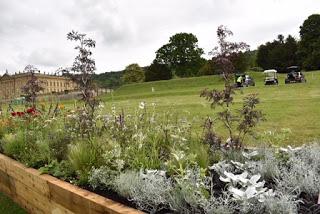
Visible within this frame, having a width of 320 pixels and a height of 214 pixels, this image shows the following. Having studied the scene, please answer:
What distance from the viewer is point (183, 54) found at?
2862 inches

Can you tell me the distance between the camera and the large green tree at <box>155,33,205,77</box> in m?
72.9

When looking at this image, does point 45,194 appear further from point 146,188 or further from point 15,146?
point 15,146

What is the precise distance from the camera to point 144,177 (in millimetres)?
3145

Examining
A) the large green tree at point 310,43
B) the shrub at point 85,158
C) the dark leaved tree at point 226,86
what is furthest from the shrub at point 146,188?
the large green tree at point 310,43

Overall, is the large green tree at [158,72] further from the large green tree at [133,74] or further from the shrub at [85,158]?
the shrub at [85,158]

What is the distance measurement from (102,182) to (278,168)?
1470mm

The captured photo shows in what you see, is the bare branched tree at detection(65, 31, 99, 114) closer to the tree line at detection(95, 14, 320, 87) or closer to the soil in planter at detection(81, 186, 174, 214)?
the soil in planter at detection(81, 186, 174, 214)

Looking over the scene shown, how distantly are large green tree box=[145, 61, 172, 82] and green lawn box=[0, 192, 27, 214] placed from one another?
6885cm

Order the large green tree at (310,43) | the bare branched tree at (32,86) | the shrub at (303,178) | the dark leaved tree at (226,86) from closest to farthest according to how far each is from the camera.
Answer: the shrub at (303,178), the dark leaved tree at (226,86), the bare branched tree at (32,86), the large green tree at (310,43)

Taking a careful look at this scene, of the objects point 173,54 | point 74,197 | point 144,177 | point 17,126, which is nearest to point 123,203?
point 144,177

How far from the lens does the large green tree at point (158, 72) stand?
7385cm

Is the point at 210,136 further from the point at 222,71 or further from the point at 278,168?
the point at 278,168

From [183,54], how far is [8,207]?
226 ft

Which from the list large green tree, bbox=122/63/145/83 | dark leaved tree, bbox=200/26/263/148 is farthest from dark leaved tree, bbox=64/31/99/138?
large green tree, bbox=122/63/145/83
